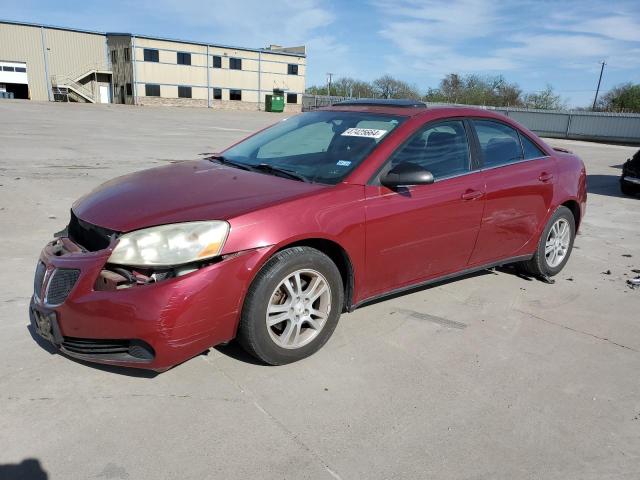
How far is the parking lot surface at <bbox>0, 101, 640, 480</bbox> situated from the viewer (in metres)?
2.38

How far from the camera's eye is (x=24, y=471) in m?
2.23

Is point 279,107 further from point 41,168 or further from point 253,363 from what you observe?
point 253,363

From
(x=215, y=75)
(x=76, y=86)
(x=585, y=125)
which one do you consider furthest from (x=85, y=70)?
(x=585, y=125)

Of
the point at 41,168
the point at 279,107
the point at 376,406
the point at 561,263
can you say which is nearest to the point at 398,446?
the point at 376,406

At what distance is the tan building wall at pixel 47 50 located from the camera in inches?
1970

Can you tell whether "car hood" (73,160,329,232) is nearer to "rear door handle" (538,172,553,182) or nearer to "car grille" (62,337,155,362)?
"car grille" (62,337,155,362)

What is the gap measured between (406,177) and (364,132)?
650 millimetres

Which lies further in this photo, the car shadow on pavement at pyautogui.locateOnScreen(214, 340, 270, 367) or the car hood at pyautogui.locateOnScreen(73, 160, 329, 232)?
the car shadow on pavement at pyautogui.locateOnScreen(214, 340, 270, 367)

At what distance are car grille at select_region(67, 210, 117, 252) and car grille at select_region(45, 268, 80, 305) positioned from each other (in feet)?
0.65

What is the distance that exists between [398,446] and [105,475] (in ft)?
4.45

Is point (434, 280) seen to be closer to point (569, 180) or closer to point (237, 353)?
point (237, 353)

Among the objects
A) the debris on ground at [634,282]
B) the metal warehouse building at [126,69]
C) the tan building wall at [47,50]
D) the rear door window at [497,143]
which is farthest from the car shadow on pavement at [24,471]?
the tan building wall at [47,50]

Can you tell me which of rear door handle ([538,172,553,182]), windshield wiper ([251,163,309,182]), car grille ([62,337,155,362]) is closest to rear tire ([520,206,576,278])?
rear door handle ([538,172,553,182])

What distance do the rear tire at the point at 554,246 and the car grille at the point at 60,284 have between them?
3.98 metres
